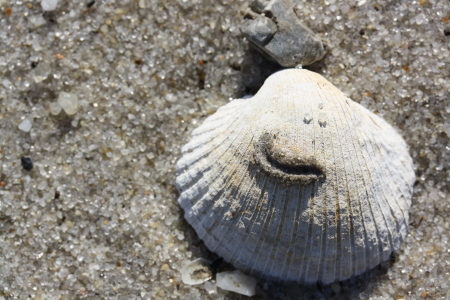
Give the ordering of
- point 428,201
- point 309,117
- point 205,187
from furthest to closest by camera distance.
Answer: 1. point 428,201
2. point 205,187
3. point 309,117

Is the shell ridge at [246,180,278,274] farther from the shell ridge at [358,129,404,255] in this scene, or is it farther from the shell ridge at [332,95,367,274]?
the shell ridge at [358,129,404,255]

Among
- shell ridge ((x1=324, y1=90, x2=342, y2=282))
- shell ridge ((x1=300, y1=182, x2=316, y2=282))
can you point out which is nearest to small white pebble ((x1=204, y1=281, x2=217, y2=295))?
shell ridge ((x1=300, y1=182, x2=316, y2=282))

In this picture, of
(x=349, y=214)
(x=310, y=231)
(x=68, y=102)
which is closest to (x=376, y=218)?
(x=349, y=214)

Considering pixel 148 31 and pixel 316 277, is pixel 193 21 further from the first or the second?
pixel 316 277

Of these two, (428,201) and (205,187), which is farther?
(428,201)

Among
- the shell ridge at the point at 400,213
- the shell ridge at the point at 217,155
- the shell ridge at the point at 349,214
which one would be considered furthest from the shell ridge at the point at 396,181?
the shell ridge at the point at 217,155

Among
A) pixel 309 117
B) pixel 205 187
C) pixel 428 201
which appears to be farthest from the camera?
pixel 428 201

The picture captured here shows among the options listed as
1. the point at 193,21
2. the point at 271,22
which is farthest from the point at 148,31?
the point at 271,22

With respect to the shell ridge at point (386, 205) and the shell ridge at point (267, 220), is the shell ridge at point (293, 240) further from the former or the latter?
the shell ridge at point (386, 205)
